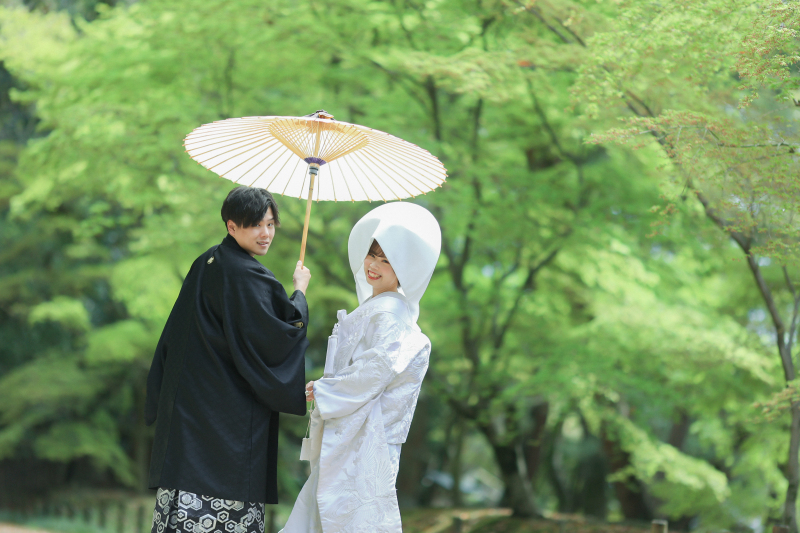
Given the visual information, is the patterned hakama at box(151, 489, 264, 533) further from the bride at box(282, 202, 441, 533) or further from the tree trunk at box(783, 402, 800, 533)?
the tree trunk at box(783, 402, 800, 533)

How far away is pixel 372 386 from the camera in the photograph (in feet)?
8.64

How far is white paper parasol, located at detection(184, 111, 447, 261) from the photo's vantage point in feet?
9.69

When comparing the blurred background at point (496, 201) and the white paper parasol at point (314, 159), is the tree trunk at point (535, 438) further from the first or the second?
the white paper parasol at point (314, 159)

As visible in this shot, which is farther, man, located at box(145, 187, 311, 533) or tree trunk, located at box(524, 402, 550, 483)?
tree trunk, located at box(524, 402, 550, 483)

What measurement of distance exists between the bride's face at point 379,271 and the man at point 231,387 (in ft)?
1.03

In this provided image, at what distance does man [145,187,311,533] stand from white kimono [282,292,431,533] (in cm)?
15

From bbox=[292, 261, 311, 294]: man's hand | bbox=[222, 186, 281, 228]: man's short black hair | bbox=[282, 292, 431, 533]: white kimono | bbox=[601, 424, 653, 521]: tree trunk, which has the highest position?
bbox=[222, 186, 281, 228]: man's short black hair

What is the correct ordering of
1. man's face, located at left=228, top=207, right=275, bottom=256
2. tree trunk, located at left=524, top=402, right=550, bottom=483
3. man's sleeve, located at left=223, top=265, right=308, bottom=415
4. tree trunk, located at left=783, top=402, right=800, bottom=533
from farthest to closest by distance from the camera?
1. tree trunk, located at left=524, top=402, right=550, bottom=483
2. tree trunk, located at left=783, top=402, right=800, bottom=533
3. man's face, located at left=228, top=207, right=275, bottom=256
4. man's sleeve, located at left=223, top=265, right=308, bottom=415

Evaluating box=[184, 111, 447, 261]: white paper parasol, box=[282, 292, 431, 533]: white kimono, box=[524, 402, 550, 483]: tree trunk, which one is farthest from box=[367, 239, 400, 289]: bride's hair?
box=[524, 402, 550, 483]: tree trunk

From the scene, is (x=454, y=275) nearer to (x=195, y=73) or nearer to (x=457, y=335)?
(x=457, y=335)

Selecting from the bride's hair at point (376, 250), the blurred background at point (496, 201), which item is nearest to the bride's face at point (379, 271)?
the bride's hair at point (376, 250)

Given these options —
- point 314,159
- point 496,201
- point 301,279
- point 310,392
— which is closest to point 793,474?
point 496,201

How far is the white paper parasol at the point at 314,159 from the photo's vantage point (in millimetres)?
2953

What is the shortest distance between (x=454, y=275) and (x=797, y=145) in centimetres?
389
